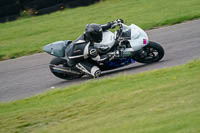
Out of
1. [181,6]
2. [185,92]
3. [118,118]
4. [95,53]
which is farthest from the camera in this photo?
[181,6]

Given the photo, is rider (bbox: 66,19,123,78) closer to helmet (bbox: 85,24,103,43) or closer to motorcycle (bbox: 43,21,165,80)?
helmet (bbox: 85,24,103,43)

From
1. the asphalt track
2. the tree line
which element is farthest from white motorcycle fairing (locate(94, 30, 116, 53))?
the tree line

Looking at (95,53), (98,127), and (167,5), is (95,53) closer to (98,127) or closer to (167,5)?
(98,127)

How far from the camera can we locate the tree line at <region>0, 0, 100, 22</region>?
22344 mm

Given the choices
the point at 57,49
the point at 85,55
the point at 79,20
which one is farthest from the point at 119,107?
the point at 79,20

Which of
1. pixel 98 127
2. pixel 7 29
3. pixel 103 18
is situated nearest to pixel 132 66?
pixel 98 127

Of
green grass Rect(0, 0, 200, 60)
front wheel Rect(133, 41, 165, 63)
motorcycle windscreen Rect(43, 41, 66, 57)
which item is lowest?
green grass Rect(0, 0, 200, 60)

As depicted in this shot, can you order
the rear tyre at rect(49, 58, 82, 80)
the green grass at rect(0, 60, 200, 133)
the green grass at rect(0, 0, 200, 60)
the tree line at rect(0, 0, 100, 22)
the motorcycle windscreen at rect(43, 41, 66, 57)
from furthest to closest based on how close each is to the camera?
the tree line at rect(0, 0, 100, 22) < the green grass at rect(0, 0, 200, 60) < the rear tyre at rect(49, 58, 82, 80) < the motorcycle windscreen at rect(43, 41, 66, 57) < the green grass at rect(0, 60, 200, 133)

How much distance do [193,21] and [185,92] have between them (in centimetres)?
896

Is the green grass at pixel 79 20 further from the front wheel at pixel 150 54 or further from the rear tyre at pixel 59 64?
the front wheel at pixel 150 54

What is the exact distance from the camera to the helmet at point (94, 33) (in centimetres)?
1133

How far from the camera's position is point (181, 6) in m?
19.3

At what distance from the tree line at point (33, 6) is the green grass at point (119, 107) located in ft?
42.2

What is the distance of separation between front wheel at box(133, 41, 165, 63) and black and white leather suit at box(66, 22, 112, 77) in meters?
0.85
